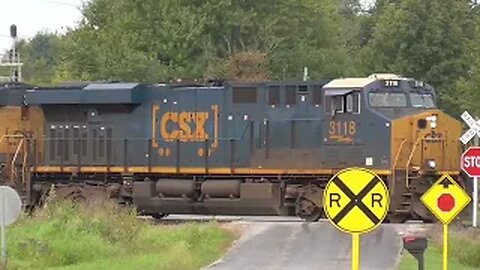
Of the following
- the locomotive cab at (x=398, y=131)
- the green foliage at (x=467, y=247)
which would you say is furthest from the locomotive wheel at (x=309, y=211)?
the green foliage at (x=467, y=247)

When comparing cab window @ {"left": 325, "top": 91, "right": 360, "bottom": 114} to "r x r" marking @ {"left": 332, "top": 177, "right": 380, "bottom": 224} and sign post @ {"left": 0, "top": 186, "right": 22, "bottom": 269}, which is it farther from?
"r x r" marking @ {"left": 332, "top": 177, "right": 380, "bottom": 224}

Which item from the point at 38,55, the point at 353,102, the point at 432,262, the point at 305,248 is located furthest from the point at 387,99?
the point at 38,55

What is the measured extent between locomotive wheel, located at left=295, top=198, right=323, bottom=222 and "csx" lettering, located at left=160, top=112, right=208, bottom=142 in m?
3.70

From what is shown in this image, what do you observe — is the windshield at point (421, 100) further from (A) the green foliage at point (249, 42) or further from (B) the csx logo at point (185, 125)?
(A) the green foliage at point (249, 42)

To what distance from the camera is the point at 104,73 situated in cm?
5616

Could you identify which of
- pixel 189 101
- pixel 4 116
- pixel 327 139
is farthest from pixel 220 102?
pixel 4 116

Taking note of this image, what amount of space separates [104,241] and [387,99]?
9.96 meters

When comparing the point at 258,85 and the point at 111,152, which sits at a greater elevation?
the point at 258,85

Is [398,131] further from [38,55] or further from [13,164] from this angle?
[38,55]

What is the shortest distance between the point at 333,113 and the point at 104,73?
2848 cm

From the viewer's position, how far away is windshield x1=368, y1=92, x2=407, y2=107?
29.2 meters

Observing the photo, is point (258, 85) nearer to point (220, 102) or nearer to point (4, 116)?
point (220, 102)

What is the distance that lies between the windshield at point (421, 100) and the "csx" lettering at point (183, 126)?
6.14 m

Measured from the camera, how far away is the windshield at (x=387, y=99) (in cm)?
2922
